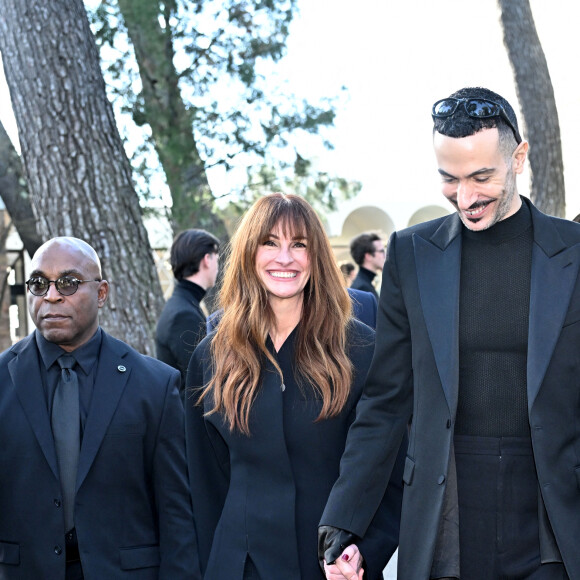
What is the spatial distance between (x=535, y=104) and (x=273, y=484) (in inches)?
277

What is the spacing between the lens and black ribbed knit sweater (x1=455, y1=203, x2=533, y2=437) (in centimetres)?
280

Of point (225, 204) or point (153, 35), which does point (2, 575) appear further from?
point (225, 204)

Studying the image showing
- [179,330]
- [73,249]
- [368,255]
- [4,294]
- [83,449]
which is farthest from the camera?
[4,294]

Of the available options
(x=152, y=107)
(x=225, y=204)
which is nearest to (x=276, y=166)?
(x=225, y=204)

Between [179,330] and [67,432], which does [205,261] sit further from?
[67,432]

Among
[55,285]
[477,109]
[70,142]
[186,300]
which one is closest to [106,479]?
[55,285]

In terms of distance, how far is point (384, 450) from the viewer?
3.08 meters

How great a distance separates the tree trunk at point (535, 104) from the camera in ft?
30.8

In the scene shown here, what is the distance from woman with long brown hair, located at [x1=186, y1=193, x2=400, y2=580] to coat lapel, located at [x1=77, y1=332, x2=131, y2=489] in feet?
0.90

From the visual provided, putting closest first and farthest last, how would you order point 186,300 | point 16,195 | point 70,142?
point 186,300 → point 70,142 → point 16,195

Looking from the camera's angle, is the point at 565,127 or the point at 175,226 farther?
the point at 565,127

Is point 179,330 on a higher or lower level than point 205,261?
lower

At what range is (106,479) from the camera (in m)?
3.21

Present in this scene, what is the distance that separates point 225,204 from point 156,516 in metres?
9.82
